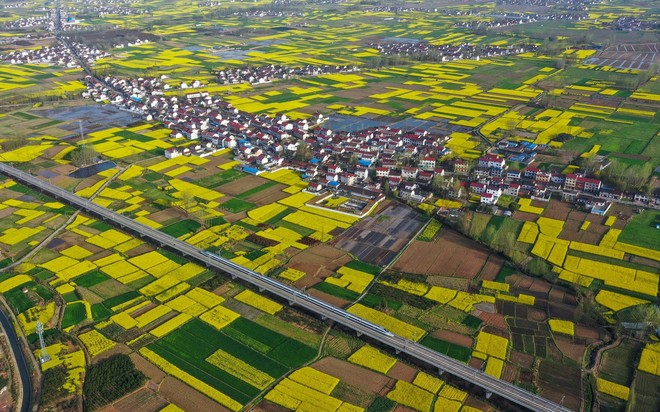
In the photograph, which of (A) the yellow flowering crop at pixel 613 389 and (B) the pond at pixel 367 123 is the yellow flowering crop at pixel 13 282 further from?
(B) the pond at pixel 367 123

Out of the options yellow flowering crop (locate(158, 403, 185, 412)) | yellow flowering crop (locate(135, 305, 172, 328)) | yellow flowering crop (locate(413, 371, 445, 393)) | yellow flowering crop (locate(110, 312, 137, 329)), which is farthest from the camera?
yellow flowering crop (locate(135, 305, 172, 328))

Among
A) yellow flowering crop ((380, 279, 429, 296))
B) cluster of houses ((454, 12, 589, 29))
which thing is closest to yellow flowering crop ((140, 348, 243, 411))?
yellow flowering crop ((380, 279, 429, 296))

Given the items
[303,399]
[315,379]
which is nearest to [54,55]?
[315,379]

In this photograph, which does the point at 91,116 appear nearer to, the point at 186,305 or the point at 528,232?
the point at 186,305

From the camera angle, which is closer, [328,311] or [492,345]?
[492,345]

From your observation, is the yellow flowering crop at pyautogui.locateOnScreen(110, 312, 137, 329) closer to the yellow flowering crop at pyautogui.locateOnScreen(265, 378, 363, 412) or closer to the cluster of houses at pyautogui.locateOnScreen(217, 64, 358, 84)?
the yellow flowering crop at pyautogui.locateOnScreen(265, 378, 363, 412)

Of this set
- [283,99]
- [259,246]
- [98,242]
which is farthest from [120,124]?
[259,246]

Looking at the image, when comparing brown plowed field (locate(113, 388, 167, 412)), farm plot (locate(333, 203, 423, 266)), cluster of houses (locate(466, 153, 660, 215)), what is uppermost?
cluster of houses (locate(466, 153, 660, 215))
